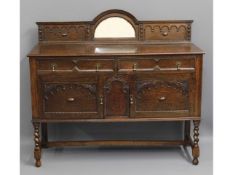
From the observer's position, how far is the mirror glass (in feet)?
11.7

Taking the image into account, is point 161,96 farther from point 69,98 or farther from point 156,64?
point 69,98

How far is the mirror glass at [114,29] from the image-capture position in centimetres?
356

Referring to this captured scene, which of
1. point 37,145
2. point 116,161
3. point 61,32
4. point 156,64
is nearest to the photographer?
point 156,64

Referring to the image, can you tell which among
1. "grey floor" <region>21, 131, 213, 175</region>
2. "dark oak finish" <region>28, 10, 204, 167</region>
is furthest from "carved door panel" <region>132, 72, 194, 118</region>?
"grey floor" <region>21, 131, 213, 175</region>

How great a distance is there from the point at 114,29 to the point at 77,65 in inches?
25.0

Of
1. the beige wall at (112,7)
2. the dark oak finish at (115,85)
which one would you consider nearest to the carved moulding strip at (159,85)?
the dark oak finish at (115,85)

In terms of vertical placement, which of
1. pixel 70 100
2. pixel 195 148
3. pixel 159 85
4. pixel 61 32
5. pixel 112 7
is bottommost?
pixel 195 148

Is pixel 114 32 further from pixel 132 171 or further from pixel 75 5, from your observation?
pixel 132 171

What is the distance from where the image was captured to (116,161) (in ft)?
11.4

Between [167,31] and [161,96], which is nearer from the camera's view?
[161,96]

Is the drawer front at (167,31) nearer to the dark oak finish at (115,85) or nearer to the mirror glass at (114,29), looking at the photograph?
the mirror glass at (114,29)

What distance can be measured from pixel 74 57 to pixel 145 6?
95cm

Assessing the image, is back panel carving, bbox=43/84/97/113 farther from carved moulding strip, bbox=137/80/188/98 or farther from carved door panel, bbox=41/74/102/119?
carved moulding strip, bbox=137/80/188/98

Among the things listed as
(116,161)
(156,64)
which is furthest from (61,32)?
(116,161)
